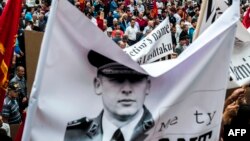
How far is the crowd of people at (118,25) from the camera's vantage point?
890 cm

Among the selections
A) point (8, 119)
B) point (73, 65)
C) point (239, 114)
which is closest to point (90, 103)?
point (73, 65)

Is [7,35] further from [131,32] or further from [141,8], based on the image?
[141,8]

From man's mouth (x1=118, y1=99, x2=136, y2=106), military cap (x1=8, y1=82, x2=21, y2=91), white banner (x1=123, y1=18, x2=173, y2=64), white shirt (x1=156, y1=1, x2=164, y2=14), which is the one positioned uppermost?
man's mouth (x1=118, y1=99, x2=136, y2=106)

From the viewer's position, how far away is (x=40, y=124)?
3898 millimetres

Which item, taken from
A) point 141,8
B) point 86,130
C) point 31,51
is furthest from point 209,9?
point 141,8

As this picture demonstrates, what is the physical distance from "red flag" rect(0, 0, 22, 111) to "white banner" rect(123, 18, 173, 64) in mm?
2005

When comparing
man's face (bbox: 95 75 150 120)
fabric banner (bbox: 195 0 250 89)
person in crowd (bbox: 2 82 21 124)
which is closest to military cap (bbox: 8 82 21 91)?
person in crowd (bbox: 2 82 21 124)

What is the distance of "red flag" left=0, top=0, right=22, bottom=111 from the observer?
5.19m

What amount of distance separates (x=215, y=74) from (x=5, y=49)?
1777 mm

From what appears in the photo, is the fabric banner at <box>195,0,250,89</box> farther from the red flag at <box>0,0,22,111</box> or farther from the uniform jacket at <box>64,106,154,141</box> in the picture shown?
the uniform jacket at <box>64,106,154,141</box>

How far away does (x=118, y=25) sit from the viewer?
20219 millimetres

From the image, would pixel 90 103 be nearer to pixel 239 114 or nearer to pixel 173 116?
pixel 173 116

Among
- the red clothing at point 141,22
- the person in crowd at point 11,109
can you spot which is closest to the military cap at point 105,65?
the person in crowd at point 11,109

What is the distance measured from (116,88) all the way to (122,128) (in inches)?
9.9
